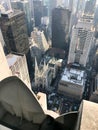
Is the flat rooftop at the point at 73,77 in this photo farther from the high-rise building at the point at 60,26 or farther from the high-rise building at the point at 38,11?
Answer: the high-rise building at the point at 38,11

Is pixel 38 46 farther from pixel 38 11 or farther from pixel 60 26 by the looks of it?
pixel 38 11

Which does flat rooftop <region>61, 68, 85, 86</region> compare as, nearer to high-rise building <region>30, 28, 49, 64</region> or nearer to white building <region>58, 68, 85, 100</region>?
white building <region>58, 68, 85, 100</region>

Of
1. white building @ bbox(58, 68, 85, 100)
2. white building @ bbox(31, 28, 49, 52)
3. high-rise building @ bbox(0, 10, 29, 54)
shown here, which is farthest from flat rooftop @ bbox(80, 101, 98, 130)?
white building @ bbox(31, 28, 49, 52)

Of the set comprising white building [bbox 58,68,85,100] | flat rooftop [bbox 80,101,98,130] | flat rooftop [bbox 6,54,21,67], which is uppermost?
flat rooftop [bbox 80,101,98,130]

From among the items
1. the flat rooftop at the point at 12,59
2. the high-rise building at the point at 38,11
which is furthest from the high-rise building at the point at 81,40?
the high-rise building at the point at 38,11

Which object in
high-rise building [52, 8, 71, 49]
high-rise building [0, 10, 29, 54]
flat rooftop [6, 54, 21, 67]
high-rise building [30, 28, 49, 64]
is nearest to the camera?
flat rooftop [6, 54, 21, 67]

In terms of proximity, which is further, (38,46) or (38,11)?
(38,11)

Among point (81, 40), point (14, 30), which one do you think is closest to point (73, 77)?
point (81, 40)

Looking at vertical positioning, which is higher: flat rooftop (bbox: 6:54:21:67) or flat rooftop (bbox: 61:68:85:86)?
flat rooftop (bbox: 6:54:21:67)
